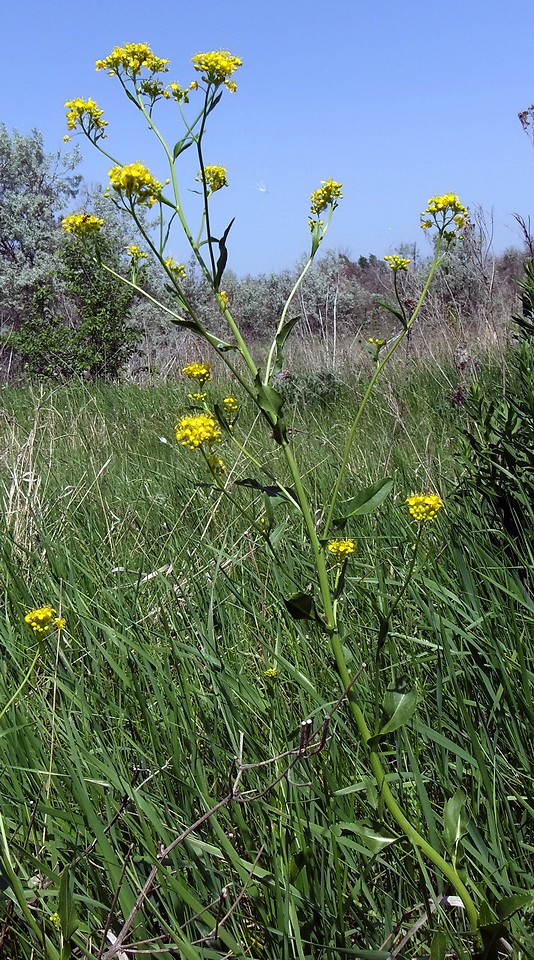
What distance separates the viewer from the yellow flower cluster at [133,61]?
115 cm

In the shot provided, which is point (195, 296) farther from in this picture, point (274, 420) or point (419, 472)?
point (274, 420)

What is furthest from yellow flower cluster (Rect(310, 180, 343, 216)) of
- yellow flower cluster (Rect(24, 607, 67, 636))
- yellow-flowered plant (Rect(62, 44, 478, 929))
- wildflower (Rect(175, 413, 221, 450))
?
yellow flower cluster (Rect(24, 607, 67, 636))

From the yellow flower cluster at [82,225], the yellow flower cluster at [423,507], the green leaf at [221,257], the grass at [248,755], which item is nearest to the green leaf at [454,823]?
the grass at [248,755]

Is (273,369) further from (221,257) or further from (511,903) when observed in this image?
(511,903)

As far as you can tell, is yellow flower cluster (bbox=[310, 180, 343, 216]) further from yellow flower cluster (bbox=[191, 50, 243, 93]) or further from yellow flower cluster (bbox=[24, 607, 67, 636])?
yellow flower cluster (bbox=[24, 607, 67, 636])

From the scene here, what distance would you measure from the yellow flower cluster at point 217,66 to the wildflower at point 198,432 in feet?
1.70

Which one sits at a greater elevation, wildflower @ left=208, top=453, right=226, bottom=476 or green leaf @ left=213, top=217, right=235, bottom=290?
green leaf @ left=213, top=217, right=235, bottom=290

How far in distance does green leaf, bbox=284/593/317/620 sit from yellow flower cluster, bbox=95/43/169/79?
84cm

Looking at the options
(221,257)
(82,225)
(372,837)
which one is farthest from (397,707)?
(82,225)

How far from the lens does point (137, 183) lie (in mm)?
1074

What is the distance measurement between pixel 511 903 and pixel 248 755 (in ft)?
1.73

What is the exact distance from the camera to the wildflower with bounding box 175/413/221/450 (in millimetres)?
1275

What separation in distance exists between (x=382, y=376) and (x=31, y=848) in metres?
4.00

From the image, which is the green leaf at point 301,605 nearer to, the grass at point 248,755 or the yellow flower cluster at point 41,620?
the grass at point 248,755
